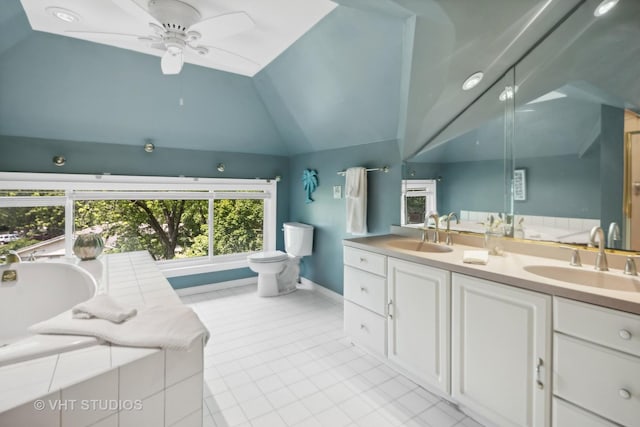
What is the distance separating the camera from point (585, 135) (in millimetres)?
1835

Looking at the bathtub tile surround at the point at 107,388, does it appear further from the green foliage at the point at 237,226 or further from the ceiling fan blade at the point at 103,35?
the green foliage at the point at 237,226

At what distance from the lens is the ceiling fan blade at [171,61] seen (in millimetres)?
2075

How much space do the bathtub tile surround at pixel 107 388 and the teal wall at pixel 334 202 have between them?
2292mm

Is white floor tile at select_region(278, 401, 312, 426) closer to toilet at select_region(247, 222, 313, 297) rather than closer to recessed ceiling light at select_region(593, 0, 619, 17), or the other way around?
toilet at select_region(247, 222, 313, 297)

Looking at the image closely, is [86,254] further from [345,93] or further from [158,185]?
[345,93]

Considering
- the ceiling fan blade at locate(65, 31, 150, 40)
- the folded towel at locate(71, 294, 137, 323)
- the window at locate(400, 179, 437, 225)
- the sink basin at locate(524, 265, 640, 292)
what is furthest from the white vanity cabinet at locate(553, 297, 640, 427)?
the ceiling fan blade at locate(65, 31, 150, 40)

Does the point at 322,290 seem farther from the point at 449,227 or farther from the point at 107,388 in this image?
the point at 107,388

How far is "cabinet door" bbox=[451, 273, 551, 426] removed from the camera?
1.44 metres

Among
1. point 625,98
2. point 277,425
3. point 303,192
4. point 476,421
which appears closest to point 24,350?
point 277,425

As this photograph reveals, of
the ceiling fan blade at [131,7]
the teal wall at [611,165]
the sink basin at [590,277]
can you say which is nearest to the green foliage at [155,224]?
the ceiling fan blade at [131,7]

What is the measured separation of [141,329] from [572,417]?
5.93 ft

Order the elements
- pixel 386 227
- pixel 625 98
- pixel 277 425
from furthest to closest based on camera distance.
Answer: pixel 386 227 → pixel 277 425 → pixel 625 98

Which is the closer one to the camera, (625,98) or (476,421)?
(625,98)

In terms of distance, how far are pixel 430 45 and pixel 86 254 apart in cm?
259
